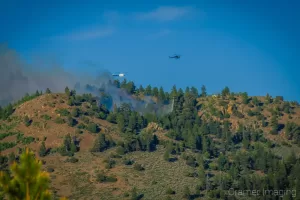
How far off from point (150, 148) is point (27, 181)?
5448 inches

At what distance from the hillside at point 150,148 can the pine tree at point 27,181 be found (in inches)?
3734

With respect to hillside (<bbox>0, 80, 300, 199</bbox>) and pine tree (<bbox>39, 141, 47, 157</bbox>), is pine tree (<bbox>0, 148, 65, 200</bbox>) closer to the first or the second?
hillside (<bbox>0, 80, 300, 199</bbox>)

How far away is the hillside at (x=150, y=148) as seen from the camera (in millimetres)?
132125

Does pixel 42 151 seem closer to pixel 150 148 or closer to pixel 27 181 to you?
pixel 150 148

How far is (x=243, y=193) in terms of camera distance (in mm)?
127188

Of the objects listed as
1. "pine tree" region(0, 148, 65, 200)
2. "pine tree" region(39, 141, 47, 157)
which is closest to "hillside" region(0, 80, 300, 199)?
"pine tree" region(39, 141, 47, 157)

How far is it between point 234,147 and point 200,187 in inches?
1742

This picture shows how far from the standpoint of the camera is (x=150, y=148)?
16450cm

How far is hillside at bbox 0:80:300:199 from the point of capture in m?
132

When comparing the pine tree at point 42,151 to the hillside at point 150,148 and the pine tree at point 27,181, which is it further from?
the pine tree at point 27,181

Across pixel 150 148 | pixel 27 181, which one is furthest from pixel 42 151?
pixel 27 181

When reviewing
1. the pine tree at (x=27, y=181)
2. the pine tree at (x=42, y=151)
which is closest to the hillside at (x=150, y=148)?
the pine tree at (x=42, y=151)

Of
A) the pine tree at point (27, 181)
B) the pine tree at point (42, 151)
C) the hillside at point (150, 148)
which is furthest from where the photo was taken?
the pine tree at point (42, 151)

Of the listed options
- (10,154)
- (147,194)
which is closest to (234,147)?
(147,194)
